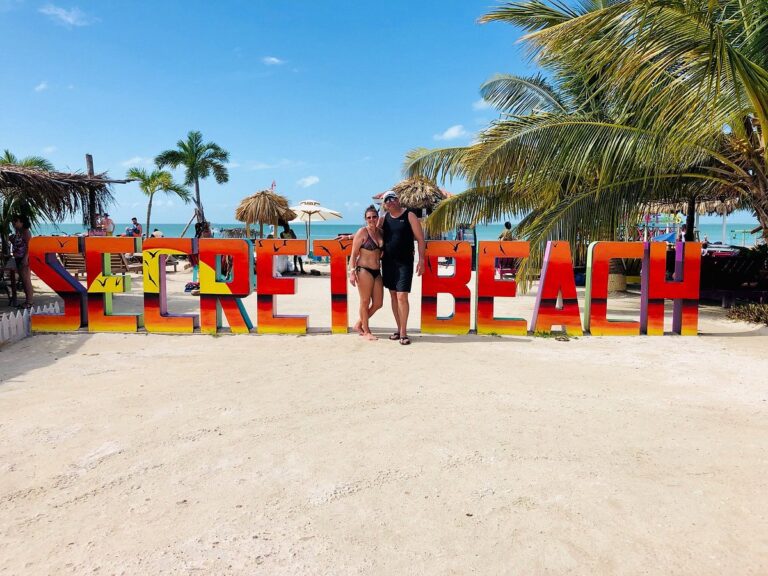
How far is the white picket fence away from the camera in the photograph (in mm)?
6324

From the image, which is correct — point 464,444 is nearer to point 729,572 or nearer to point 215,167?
point 729,572

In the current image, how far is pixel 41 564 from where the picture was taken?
7.22ft

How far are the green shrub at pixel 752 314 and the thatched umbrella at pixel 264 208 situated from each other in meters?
13.6

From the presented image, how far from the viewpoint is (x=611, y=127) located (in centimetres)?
737

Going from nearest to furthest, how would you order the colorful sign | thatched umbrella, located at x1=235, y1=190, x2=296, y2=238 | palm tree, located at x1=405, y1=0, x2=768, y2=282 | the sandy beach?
the sandy beach < palm tree, located at x1=405, y1=0, x2=768, y2=282 < the colorful sign < thatched umbrella, located at x1=235, y1=190, x2=296, y2=238

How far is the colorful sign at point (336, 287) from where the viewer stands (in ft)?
Result: 23.0

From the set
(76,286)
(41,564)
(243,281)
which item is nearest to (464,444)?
(41,564)

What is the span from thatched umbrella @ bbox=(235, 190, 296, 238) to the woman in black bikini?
1150 centimetres

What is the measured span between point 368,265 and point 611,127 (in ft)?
13.4

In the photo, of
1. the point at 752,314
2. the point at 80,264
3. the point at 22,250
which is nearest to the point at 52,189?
the point at 22,250

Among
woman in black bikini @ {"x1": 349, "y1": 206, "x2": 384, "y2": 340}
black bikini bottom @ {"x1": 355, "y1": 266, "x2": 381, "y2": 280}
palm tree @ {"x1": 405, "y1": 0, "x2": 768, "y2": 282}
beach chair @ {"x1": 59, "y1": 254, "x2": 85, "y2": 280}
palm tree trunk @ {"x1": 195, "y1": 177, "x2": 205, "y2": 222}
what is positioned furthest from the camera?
palm tree trunk @ {"x1": 195, "y1": 177, "x2": 205, "y2": 222}

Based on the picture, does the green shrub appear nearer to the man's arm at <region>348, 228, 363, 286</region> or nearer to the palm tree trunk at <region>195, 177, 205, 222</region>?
the man's arm at <region>348, 228, 363, 286</region>

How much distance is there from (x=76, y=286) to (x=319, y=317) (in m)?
3.59

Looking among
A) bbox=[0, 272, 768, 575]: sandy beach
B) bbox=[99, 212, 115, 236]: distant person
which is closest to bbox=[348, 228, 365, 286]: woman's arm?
bbox=[0, 272, 768, 575]: sandy beach
